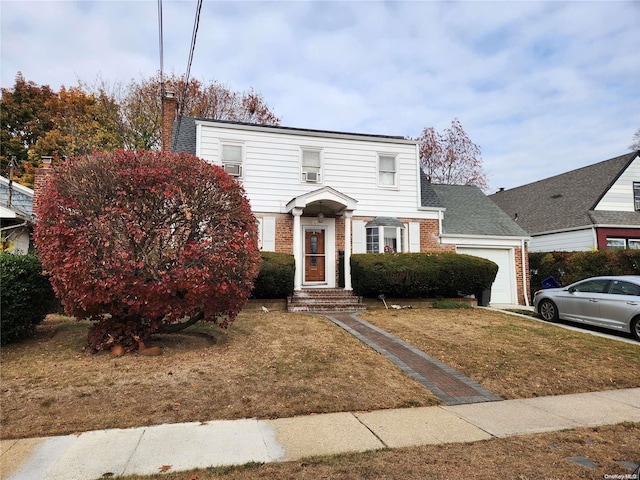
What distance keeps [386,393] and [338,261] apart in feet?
28.7

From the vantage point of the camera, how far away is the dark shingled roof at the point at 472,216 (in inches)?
622

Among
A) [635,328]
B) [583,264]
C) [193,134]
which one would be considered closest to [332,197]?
[193,134]

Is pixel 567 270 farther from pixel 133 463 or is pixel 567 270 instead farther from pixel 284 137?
pixel 133 463

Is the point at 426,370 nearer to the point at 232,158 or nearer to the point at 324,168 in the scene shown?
the point at 324,168

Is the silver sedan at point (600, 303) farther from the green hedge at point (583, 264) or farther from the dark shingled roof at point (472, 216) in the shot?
the green hedge at point (583, 264)

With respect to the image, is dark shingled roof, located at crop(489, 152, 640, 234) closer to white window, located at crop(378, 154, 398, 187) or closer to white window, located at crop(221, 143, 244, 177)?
white window, located at crop(378, 154, 398, 187)

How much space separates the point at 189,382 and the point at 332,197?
833cm

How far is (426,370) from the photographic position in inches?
256

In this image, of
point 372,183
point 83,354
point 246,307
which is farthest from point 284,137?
point 83,354

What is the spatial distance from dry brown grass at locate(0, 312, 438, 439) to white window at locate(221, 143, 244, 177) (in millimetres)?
7299

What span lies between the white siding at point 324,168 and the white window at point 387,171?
0.19 meters

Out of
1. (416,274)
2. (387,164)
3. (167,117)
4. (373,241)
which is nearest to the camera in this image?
(416,274)

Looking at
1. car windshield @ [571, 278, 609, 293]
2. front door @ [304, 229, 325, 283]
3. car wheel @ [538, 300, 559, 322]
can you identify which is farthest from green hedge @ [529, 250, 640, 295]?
front door @ [304, 229, 325, 283]

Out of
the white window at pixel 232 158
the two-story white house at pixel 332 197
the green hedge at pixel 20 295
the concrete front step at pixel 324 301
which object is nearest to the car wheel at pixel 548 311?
the two-story white house at pixel 332 197
